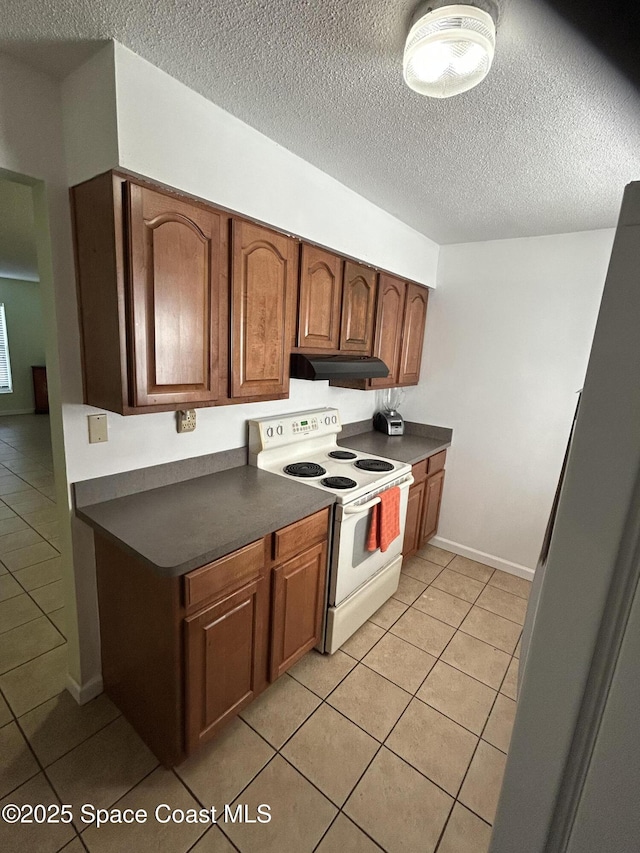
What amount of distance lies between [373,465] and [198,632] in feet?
4.41

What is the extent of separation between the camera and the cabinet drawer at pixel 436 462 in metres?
2.94

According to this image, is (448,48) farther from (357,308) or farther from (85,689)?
(85,689)

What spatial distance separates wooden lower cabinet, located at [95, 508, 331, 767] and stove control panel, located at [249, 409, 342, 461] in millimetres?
584

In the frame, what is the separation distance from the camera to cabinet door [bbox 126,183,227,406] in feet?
4.45

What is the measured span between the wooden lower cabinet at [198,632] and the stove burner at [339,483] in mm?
190

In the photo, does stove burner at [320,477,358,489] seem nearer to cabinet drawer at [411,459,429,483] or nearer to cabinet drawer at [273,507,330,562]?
cabinet drawer at [273,507,330,562]

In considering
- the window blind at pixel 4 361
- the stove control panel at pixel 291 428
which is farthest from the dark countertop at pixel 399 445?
the window blind at pixel 4 361

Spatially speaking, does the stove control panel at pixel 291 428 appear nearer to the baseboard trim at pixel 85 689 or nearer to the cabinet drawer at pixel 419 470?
the cabinet drawer at pixel 419 470

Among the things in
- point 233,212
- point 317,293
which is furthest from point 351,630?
point 233,212

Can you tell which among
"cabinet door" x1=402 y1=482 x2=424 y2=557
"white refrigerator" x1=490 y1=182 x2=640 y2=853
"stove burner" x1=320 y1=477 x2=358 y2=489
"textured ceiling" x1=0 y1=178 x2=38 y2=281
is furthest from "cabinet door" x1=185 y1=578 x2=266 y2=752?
"textured ceiling" x1=0 y1=178 x2=38 y2=281

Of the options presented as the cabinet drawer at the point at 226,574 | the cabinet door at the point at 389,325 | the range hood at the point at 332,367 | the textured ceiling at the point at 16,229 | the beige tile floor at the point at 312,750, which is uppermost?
the textured ceiling at the point at 16,229

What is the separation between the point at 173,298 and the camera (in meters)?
1.47

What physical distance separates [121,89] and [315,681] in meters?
2.45

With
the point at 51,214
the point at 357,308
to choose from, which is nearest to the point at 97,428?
the point at 51,214
